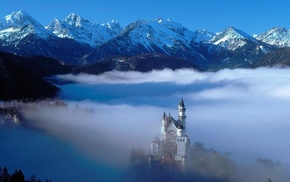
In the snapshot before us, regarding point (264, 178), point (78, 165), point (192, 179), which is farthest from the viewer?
point (78, 165)

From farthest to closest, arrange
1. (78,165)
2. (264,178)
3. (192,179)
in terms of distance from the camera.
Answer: (78,165)
(264,178)
(192,179)

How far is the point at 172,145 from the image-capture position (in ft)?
567

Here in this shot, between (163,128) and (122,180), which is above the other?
(163,128)

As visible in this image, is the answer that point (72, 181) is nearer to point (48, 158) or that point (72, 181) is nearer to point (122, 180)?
point (122, 180)

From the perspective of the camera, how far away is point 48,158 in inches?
7741

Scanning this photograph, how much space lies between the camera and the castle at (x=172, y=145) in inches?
6684

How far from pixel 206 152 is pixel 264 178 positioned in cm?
2816

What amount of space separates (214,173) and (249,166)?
98.2ft

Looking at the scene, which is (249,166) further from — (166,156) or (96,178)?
(96,178)

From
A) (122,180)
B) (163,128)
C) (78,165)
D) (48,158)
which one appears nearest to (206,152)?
(163,128)

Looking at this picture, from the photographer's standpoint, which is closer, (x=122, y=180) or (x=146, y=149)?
(x=122, y=180)

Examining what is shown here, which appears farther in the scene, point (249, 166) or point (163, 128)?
point (249, 166)

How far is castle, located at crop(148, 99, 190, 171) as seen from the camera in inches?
6684

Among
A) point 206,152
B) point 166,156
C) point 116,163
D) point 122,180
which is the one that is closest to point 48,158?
point 116,163
